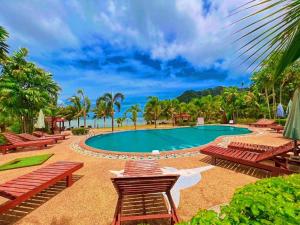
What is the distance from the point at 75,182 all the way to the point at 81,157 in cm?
383

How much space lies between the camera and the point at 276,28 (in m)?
1.14

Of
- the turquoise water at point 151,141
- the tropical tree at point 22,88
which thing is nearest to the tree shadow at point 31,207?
the turquoise water at point 151,141

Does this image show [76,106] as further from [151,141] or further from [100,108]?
[151,141]

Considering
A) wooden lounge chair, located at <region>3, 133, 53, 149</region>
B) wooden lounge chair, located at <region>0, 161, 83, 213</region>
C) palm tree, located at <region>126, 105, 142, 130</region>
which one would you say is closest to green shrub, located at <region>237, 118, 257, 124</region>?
palm tree, located at <region>126, 105, 142, 130</region>

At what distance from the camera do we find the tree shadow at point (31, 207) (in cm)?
407

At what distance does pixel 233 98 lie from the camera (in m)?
32.3

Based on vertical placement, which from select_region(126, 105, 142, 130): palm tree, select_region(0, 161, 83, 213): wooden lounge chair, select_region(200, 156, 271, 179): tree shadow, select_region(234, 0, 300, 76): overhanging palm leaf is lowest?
select_region(200, 156, 271, 179): tree shadow

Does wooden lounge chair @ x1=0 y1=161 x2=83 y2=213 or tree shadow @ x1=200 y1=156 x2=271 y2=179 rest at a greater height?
wooden lounge chair @ x1=0 y1=161 x2=83 y2=213

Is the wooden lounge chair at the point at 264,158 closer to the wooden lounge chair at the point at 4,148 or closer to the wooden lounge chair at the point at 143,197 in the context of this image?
the wooden lounge chair at the point at 143,197

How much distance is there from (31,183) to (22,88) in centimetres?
1586

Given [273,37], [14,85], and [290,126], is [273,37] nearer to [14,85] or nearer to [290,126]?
[290,126]

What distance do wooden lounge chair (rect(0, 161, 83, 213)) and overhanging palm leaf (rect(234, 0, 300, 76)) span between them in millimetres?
5230

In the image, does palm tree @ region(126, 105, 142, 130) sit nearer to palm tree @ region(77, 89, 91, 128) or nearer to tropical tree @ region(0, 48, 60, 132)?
palm tree @ region(77, 89, 91, 128)

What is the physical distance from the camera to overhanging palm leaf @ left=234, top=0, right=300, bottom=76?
107 cm
